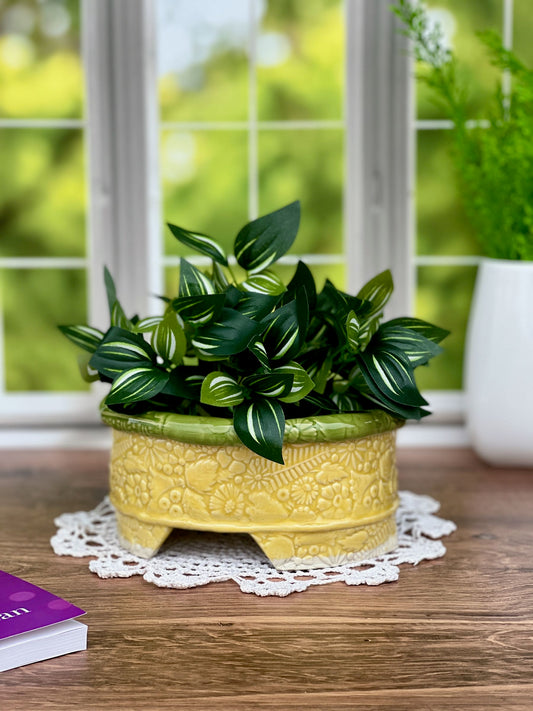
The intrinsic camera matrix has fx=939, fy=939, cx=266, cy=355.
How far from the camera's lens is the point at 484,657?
3.04ft

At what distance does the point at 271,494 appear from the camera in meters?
1.08

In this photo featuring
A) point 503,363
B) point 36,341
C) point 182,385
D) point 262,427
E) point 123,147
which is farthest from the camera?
point 36,341

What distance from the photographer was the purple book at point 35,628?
89 centimetres

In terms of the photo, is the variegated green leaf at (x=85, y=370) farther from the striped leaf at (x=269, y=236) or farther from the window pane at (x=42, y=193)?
the window pane at (x=42, y=193)

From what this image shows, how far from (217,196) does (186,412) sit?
75 cm

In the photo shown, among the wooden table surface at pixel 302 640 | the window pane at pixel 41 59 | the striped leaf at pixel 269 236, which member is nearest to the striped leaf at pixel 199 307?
the striped leaf at pixel 269 236

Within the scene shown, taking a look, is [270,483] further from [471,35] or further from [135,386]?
[471,35]

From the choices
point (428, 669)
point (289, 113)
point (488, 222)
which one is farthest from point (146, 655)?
point (289, 113)

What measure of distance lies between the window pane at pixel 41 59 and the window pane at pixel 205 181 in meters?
0.20

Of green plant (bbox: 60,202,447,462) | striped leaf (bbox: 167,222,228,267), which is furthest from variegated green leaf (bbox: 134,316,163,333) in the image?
striped leaf (bbox: 167,222,228,267)

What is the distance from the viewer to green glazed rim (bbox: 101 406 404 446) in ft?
3.49

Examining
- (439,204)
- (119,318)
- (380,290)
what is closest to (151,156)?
(439,204)

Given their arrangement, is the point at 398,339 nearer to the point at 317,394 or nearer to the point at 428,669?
the point at 317,394

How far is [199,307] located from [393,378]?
0.79 feet
